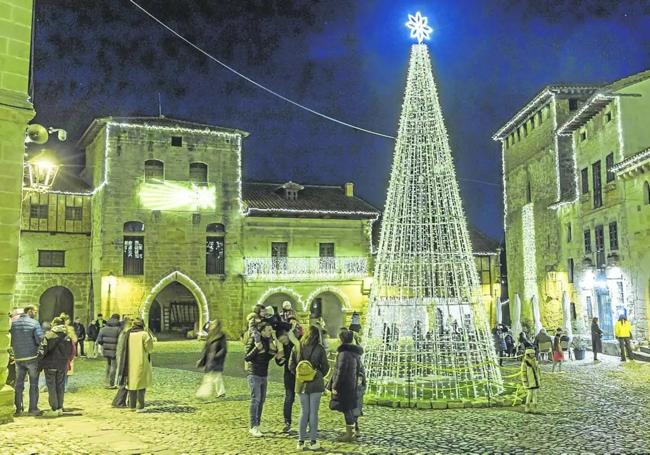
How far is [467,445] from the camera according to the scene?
841cm

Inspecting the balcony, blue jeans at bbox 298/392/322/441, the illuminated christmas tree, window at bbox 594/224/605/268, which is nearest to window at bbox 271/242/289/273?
the balcony

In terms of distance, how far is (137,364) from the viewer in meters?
10.9

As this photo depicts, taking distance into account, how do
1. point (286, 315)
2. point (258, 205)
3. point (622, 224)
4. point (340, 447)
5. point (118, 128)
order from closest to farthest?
1. point (340, 447)
2. point (286, 315)
3. point (622, 224)
4. point (118, 128)
5. point (258, 205)

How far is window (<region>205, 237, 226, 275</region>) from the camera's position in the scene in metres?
31.8

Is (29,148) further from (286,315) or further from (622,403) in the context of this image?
(622,403)

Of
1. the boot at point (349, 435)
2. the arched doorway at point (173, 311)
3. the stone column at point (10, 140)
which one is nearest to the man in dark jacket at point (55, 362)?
the stone column at point (10, 140)

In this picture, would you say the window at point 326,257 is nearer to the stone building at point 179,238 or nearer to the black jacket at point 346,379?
the stone building at point 179,238

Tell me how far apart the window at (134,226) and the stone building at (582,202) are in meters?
19.9

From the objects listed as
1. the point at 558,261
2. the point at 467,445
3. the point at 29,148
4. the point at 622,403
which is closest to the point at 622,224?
the point at 558,261

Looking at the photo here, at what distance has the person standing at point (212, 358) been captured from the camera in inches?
452

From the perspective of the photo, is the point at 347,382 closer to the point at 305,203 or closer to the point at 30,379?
the point at 30,379

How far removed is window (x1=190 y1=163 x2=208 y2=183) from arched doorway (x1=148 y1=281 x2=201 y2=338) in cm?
595

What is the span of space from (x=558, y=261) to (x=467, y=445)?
A: 78.0ft

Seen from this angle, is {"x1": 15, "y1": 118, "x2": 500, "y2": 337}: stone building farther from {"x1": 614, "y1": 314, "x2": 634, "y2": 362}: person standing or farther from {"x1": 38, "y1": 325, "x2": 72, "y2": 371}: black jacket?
{"x1": 38, "y1": 325, "x2": 72, "y2": 371}: black jacket
